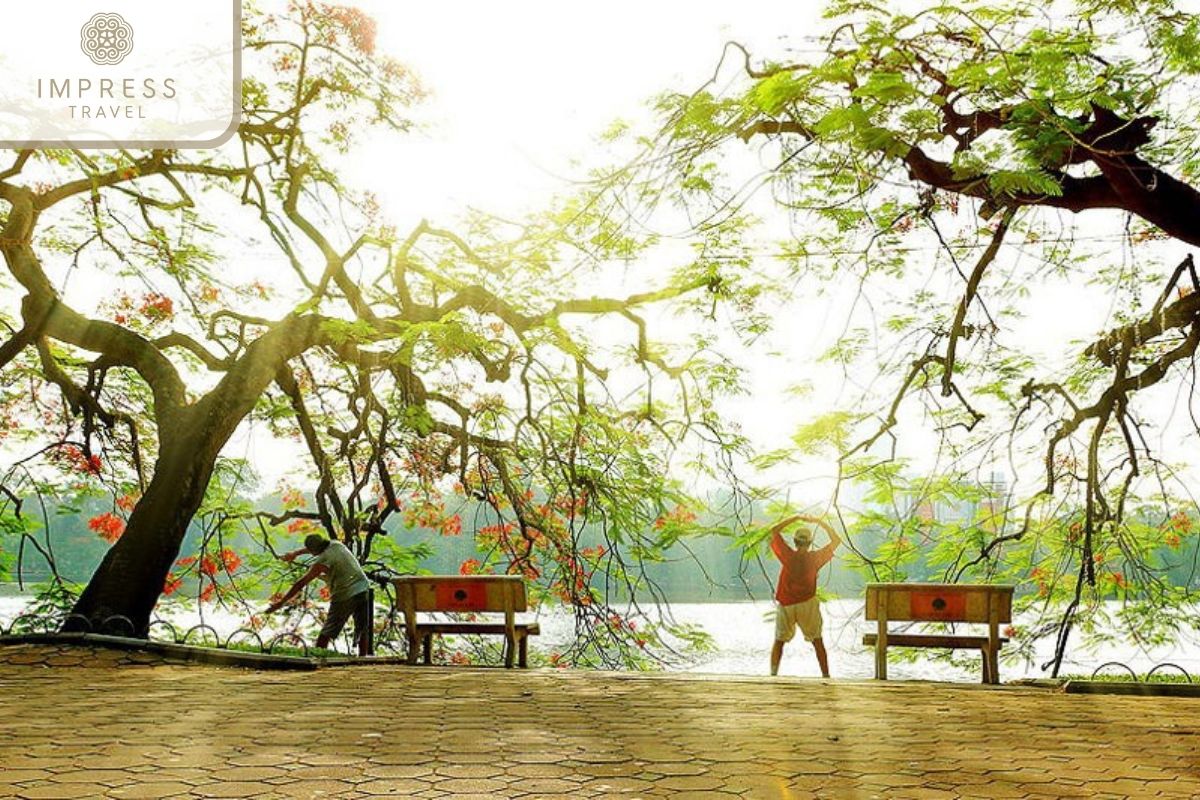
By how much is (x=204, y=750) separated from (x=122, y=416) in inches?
391

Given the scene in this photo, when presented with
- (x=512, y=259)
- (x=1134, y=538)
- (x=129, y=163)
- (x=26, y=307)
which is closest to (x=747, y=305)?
(x=512, y=259)

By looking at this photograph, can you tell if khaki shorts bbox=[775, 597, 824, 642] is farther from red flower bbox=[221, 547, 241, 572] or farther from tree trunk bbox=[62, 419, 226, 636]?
red flower bbox=[221, 547, 241, 572]

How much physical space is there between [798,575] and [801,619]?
446mm

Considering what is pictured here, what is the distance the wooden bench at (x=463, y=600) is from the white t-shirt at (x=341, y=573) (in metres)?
0.62

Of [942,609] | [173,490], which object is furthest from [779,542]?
[173,490]

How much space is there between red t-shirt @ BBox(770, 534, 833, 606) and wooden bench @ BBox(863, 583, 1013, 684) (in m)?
0.68

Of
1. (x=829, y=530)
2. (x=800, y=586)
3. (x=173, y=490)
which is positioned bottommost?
(x=800, y=586)

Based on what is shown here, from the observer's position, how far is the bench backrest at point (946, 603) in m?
9.88

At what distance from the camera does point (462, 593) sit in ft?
35.7

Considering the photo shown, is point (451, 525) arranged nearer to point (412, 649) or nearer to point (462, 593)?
point (412, 649)

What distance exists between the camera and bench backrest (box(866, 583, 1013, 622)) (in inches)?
Answer: 389

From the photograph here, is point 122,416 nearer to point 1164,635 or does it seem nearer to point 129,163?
point 129,163

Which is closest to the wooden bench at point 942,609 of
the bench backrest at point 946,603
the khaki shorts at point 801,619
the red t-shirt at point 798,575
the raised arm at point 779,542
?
the bench backrest at point 946,603

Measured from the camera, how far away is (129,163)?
475 inches
